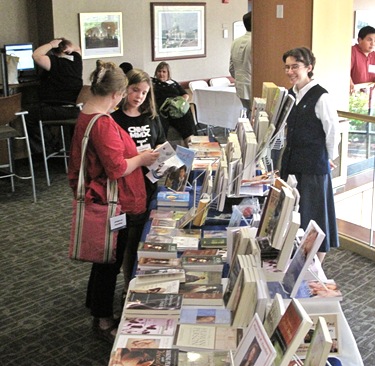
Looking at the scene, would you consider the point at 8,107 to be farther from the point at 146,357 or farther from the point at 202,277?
the point at 146,357

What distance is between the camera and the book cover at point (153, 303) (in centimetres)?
222

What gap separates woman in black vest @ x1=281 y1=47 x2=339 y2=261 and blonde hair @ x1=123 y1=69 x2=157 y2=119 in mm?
947

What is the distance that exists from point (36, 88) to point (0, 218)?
9.14ft

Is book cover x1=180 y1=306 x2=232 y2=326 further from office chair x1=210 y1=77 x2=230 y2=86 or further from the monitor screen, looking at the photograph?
office chair x1=210 y1=77 x2=230 y2=86

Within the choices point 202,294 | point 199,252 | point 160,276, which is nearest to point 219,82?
point 199,252

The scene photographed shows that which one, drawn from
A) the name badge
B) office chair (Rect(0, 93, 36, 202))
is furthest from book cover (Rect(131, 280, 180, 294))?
office chair (Rect(0, 93, 36, 202))

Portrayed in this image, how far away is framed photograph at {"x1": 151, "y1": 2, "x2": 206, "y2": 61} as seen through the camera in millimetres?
9672

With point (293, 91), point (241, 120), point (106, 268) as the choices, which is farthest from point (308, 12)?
point (106, 268)

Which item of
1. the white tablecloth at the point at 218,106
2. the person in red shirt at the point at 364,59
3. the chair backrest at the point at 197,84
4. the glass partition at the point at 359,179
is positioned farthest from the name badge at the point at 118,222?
the chair backrest at the point at 197,84

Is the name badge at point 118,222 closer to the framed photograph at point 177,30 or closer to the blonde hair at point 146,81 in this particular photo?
the blonde hair at point 146,81

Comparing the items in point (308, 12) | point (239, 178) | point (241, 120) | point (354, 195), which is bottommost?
point (354, 195)

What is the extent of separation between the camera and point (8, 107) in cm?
589

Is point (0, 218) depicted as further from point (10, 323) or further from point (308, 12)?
point (308, 12)

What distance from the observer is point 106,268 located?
3223 mm
